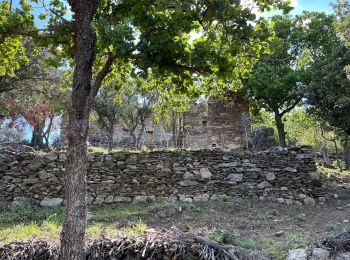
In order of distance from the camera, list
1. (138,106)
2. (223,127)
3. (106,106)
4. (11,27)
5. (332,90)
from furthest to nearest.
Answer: (138,106) < (106,106) < (223,127) < (332,90) < (11,27)

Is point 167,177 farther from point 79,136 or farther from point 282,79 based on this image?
point 282,79

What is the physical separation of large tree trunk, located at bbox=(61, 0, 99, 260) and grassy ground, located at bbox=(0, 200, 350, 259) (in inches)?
48.9

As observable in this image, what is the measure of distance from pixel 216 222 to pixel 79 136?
144 inches

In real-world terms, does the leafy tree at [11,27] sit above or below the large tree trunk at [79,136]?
above

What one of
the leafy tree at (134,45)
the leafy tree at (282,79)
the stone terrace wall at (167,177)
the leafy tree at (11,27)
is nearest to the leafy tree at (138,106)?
the leafy tree at (282,79)

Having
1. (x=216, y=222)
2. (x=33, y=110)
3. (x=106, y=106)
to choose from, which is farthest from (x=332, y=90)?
(x=33, y=110)

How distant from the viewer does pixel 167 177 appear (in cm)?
844

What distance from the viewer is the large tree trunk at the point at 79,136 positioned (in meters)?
3.75

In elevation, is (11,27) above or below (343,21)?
below

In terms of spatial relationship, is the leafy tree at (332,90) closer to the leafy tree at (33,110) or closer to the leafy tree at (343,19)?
the leafy tree at (343,19)

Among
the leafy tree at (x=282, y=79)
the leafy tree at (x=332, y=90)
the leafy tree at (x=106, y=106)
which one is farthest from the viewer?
the leafy tree at (x=282, y=79)

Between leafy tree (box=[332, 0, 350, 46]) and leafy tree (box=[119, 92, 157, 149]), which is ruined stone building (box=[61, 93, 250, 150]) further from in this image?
leafy tree (box=[332, 0, 350, 46])

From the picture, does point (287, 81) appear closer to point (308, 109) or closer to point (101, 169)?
point (308, 109)

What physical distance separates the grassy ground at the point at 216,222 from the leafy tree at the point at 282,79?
8023 millimetres
